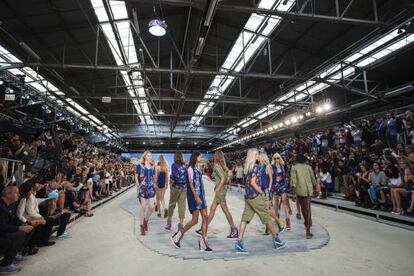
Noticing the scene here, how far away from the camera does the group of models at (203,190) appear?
420cm

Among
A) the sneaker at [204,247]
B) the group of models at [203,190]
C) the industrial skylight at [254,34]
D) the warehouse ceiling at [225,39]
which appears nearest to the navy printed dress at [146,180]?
the group of models at [203,190]

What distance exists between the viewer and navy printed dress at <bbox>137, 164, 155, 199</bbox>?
5.32 m

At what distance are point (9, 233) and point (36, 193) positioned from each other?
328 cm

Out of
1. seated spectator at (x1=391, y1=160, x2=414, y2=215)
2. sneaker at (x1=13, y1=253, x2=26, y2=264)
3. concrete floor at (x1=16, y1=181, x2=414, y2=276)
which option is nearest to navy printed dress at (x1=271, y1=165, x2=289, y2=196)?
concrete floor at (x1=16, y1=181, x2=414, y2=276)

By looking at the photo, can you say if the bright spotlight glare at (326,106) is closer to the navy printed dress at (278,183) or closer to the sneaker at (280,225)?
the navy printed dress at (278,183)

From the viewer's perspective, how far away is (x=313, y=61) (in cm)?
1105

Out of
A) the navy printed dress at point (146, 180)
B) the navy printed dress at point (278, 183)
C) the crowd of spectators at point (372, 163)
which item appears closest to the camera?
the navy printed dress at point (146, 180)

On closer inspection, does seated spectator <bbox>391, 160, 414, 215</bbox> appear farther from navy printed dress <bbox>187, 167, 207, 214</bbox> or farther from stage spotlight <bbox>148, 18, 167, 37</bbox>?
stage spotlight <bbox>148, 18, 167, 37</bbox>

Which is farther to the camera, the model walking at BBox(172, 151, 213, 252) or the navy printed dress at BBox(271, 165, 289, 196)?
the navy printed dress at BBox(271, 165, 289, 196)

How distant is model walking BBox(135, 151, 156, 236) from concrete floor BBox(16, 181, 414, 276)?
16.2 inches

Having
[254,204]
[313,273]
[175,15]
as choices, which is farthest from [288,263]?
[175,15]

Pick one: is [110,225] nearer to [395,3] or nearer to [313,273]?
[313,273]

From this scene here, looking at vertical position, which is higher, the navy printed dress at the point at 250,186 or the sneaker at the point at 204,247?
the navy printed dress at the point at 250,186

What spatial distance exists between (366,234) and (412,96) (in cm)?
818
